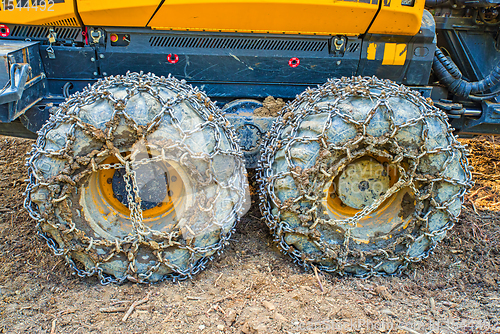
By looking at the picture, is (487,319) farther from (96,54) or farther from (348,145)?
(96,54)

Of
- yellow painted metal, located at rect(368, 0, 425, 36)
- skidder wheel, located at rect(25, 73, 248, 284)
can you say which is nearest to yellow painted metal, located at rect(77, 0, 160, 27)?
skidder wheel, located at rect(25, 73, 248, 284)

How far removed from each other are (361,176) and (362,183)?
0.06 meters

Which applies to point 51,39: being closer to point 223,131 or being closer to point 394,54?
point 223,131

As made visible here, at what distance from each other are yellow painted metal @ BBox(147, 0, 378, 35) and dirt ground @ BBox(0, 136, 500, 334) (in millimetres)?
1724

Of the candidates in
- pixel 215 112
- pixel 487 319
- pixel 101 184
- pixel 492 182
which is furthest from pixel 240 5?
pixel 492 182

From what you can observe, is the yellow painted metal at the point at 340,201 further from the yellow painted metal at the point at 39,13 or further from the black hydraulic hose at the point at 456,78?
the yellow painted metal at the point at 39,13

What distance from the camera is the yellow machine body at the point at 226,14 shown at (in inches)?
122

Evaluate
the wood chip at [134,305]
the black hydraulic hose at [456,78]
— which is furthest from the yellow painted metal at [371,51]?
the wood chip at [134,305]

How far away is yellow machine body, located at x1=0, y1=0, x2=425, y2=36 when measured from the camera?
3104mm

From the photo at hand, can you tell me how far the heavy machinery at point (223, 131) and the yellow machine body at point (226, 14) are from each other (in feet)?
0.04

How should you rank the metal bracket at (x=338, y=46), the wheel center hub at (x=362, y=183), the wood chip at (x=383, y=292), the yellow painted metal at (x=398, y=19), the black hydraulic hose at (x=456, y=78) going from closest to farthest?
the wood chip at (x=383, y=292)
the wheel center hub at (x=362, y=183)
the yellow painted metal at (x=398, y=19)
the metal bracket at (x=338, y=46)
the black hydraulic hose at (x=456, y=78)

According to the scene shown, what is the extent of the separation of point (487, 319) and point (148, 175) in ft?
8.37

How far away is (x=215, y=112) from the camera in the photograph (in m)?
2.91

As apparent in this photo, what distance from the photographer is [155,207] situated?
3.04 m
